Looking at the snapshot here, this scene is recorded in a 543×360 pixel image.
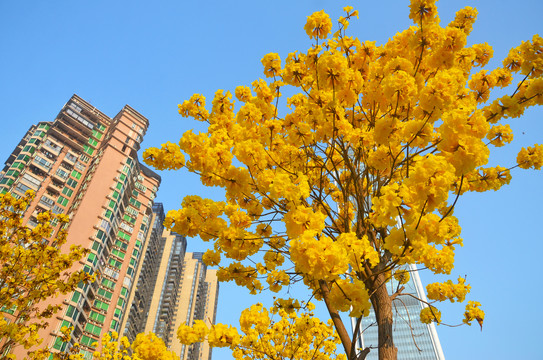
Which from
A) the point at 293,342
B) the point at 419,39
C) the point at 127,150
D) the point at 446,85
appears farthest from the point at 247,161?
the point at 127,150

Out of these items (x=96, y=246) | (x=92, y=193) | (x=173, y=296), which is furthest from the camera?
(x=173, y=296)

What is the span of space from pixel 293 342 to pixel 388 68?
6.00m

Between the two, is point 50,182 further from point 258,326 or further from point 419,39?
point 419,39

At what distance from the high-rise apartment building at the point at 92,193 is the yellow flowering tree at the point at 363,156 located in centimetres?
3241

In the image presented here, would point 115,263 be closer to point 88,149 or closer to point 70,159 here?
point 70,159

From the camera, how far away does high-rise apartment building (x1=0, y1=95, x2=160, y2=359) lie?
32125mm

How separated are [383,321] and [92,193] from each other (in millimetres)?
39126

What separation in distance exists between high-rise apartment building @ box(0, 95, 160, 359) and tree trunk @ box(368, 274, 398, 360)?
32885 millimetres

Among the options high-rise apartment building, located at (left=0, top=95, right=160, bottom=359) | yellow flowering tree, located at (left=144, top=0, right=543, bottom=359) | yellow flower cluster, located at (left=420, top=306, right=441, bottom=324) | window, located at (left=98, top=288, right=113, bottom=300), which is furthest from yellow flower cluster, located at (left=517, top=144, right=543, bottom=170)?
window, located at (left=98, top=288, right=113, bottom=300)

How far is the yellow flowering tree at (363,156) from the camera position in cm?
186

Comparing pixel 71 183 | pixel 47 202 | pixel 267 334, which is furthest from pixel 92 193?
pixel 267 334

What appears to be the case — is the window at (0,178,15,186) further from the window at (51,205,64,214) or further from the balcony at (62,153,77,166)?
the balcony at (62,153,77,166)

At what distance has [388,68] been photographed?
8.55ft

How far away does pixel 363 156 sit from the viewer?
3111mm
